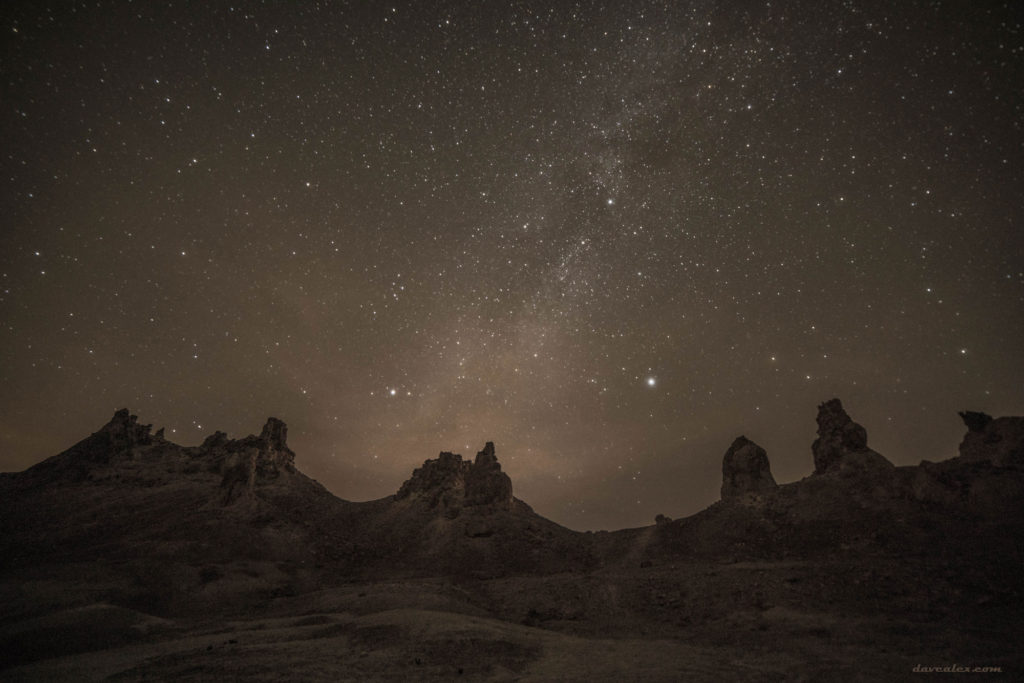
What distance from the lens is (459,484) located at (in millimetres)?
73375

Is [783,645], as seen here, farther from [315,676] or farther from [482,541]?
[482,541]

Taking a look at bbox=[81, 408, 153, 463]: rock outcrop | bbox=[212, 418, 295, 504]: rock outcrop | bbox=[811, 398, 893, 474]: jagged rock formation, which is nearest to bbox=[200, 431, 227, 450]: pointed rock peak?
bbox=[212, 418, 295, 504]: rock outcrop

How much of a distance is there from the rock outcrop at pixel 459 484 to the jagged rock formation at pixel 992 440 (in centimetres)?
6157

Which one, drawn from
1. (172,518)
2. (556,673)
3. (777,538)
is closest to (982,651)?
(556,673)

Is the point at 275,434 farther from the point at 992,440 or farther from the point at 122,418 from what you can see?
the point at 992,440

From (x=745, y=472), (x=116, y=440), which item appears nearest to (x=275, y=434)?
(x=116, y=440)

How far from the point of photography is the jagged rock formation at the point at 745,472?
62.5m

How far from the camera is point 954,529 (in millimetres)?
37406

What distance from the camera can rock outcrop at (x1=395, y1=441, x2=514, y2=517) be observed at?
6744 cm

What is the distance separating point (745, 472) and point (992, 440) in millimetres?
27936

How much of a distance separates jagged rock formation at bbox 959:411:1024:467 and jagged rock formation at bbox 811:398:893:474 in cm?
934

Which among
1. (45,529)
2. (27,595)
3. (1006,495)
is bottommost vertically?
(27,595)

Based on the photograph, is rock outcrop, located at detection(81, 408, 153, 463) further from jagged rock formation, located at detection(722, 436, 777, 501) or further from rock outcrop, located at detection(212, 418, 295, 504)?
jagged rock formation, located at detection(722, 436, 777, 501)

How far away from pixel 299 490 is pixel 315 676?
2600 inches
